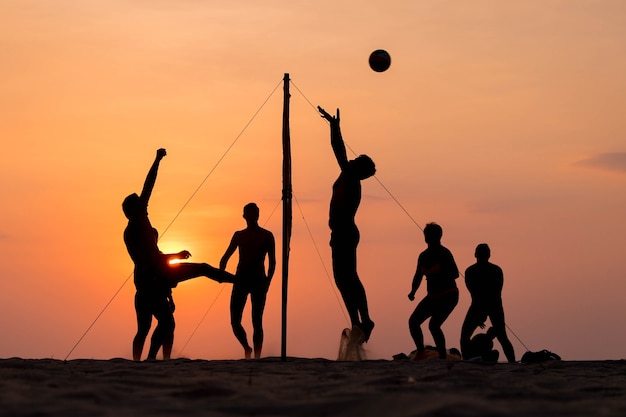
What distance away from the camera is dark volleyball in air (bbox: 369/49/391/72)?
1402 centimetres

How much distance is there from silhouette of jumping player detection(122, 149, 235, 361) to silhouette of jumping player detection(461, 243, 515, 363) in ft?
10.6

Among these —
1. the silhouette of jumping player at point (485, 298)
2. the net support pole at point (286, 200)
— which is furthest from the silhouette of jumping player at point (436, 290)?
the net support pole at point (286, 200)

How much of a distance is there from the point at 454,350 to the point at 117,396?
7.03m

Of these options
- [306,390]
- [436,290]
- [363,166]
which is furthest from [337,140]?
[306,390]

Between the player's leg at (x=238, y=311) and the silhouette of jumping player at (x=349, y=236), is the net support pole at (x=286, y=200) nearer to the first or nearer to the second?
the silhouette of jumping player at (x=349, y=236)

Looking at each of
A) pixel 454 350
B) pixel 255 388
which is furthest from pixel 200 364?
pixel 454 350

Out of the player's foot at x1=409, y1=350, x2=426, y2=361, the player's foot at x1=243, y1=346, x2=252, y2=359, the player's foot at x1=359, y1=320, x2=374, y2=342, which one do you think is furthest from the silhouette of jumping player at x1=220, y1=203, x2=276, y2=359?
the player's foot at x1=409, y1=350, x2=426, y2=361

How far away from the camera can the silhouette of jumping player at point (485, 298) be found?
43.1 feet

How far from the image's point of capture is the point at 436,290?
12242mm

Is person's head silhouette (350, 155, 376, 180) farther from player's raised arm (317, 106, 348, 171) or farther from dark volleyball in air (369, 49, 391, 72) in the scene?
dark volleyball in air (369, 49, 391, 72)

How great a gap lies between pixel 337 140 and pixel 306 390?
16.5 feet

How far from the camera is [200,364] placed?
1024 cm

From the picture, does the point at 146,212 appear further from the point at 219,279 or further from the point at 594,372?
the point at 594,372

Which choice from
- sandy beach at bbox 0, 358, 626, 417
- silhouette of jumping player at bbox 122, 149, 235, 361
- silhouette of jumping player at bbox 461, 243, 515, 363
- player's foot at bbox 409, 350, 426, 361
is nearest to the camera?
sandy beach at bbox 0, 358, 626, 417
